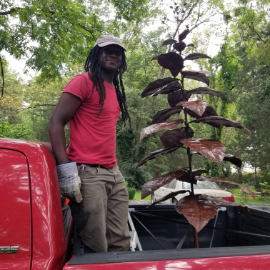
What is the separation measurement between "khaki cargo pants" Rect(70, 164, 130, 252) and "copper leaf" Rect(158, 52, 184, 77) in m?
0.77

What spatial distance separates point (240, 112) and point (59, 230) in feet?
66.5

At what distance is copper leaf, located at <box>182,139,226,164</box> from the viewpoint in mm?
1488

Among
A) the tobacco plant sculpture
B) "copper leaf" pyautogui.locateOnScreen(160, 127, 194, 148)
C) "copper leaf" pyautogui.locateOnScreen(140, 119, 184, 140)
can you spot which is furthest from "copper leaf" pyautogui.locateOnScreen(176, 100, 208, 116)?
"copper leaf" pyautogui.locateOnScreen(160, 127, 194, 148)

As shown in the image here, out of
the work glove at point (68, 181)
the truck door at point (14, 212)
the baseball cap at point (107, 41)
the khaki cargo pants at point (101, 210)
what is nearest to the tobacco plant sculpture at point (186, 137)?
the khaki cargo pants at point (101, 210)

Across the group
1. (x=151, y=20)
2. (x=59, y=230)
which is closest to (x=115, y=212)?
(x=59, y=230)

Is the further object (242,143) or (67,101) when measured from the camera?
(242,143)

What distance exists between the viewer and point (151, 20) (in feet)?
80.0

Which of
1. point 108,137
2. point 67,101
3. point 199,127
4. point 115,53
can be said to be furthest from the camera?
point 199,127

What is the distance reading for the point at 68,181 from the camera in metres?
1.53

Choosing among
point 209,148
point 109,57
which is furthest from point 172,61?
point 209,148

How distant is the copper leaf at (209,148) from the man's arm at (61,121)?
0.68 meters

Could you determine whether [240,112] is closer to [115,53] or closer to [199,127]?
[199,127]

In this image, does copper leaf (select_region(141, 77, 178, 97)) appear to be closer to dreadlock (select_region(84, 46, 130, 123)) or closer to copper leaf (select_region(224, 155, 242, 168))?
dreadlock (select_region(84, 46, 130, 123))

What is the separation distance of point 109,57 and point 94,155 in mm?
738
